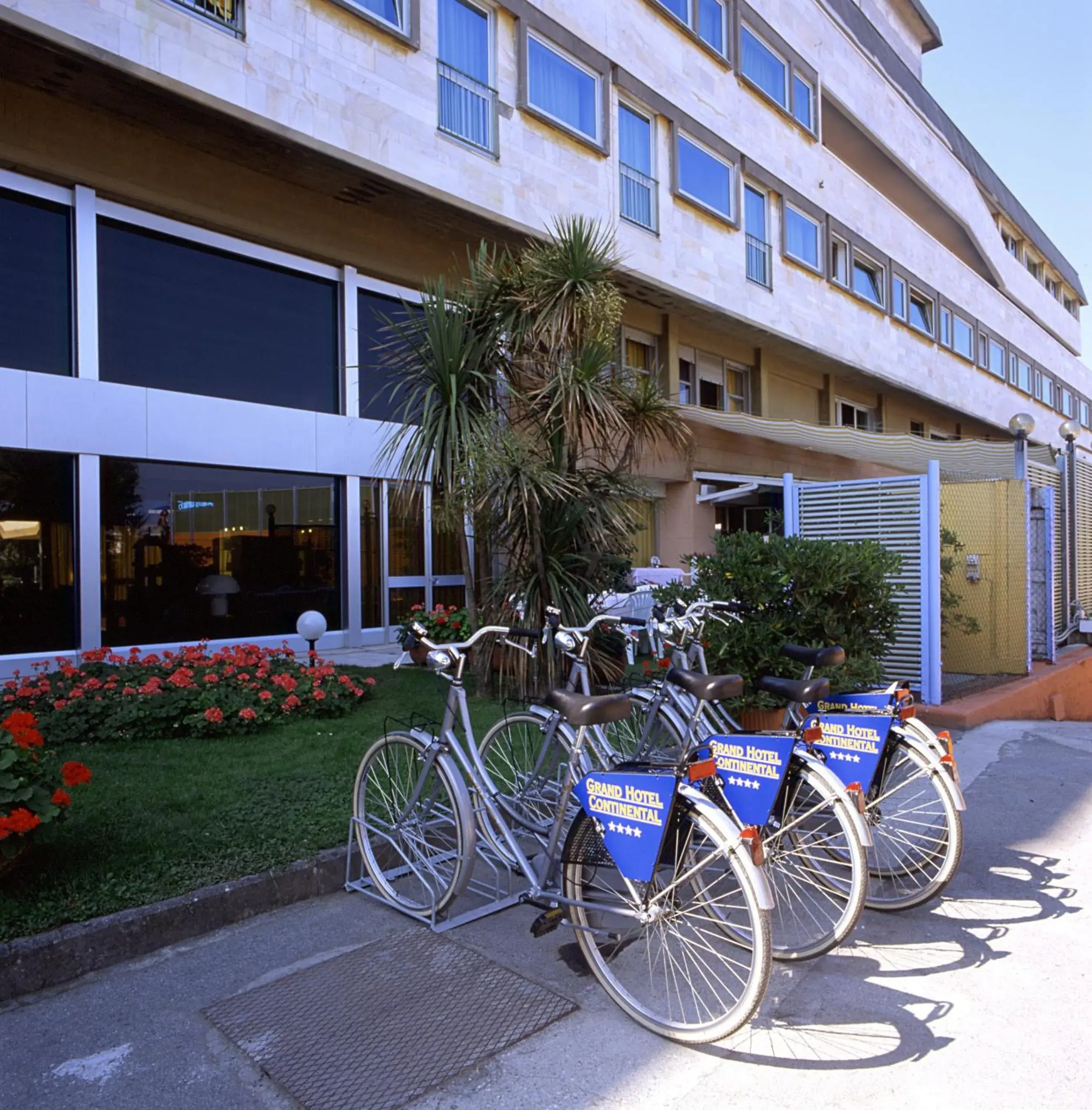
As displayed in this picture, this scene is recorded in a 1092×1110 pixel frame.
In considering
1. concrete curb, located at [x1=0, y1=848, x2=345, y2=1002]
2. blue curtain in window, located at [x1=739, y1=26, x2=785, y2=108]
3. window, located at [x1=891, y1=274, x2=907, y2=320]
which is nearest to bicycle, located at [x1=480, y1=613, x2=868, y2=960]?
concrete curb, located at [x1=0, y1=848, x2=345, y2=1002]

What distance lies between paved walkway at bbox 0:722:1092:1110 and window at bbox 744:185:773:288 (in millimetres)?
15139

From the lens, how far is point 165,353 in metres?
10.1

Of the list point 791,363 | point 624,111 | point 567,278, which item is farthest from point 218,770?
point 791,363

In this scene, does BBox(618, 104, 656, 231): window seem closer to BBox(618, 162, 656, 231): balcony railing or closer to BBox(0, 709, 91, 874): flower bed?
BBox(618, 162, 656, 231): balcony railing

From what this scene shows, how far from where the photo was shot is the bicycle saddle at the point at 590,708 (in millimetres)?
3109

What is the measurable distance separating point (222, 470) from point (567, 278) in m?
5.30

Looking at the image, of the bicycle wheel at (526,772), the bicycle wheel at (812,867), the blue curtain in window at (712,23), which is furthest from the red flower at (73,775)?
the blue curtain in window at (712,23)

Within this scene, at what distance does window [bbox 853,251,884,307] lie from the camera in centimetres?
2183

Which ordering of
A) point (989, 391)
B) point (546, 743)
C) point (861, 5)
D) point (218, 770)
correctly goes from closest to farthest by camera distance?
1. point (546, 743)
2. point (218, 770)
3. point (861, 5)
4. point (989, 391)

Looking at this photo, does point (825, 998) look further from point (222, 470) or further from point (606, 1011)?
point (222, 470)

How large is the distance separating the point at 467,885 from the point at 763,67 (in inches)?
743

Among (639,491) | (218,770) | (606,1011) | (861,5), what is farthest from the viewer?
(861,5)

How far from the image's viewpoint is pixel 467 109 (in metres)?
11.8

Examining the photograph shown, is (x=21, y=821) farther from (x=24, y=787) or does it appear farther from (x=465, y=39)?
(x=465, y=39)
